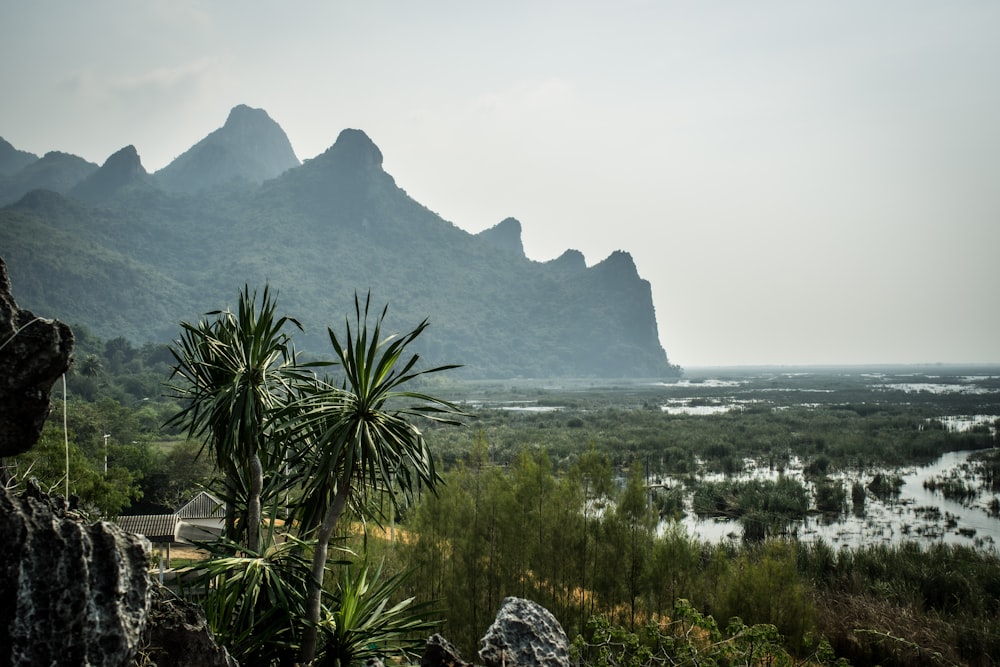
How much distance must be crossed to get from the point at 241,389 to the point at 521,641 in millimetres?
3184

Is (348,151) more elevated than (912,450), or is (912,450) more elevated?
(348,151)

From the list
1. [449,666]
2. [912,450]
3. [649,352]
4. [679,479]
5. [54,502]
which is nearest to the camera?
[54,502]

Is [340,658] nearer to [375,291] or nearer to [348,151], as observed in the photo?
[375,291]

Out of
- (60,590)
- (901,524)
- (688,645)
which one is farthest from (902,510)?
(60,590)

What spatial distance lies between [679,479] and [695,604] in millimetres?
12781

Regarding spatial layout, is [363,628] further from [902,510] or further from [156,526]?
[902,510]

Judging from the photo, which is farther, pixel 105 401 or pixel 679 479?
pixel 105 401

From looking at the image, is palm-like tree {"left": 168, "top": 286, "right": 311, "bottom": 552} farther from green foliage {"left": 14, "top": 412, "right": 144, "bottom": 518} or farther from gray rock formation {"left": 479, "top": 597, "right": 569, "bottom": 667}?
green foliage {"left": 14, "top": 412, "right": 144, "bottom": 518}

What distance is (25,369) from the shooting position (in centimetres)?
198

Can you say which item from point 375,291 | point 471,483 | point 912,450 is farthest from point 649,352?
point 471,483

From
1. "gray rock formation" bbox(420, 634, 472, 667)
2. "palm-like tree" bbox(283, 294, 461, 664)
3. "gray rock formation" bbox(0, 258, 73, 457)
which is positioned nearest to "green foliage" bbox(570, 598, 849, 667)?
"gray rock formation" bbox(420, 634, 472, 667)

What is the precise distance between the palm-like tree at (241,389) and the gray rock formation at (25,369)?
3.04 metres

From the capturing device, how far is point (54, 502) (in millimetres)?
1980

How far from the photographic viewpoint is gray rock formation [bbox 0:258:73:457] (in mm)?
1954
